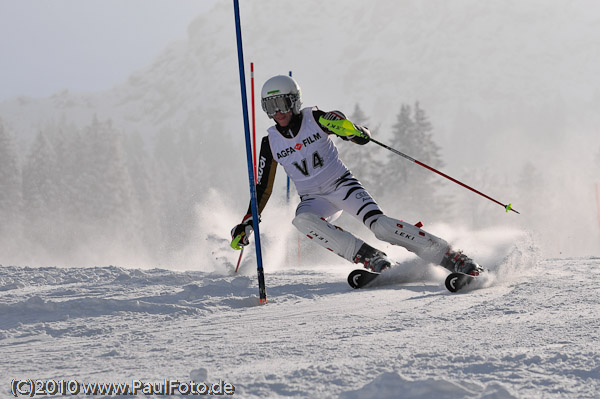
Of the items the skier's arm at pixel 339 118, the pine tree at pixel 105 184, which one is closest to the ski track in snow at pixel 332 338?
the skier's arm at pixel 339 118

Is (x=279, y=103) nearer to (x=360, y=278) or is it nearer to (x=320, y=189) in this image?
(x=320, y=189)

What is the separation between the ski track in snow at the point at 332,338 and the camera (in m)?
1.90

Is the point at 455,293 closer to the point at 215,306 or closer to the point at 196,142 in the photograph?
the point at 215,306

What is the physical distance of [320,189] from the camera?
17.5 ft

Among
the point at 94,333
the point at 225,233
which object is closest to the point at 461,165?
the point at 225,233

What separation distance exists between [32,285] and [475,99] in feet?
573

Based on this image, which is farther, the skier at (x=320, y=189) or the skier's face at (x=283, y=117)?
the skier's face at (x=283, y=117)

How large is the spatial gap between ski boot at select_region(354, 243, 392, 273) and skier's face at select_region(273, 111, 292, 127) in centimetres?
130

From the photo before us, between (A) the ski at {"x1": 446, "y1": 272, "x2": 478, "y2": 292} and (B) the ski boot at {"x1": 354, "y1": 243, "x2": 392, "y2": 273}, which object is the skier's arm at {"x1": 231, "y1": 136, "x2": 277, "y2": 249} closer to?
(B) the ski boot at {"x1": 354, "y1": 243, "x2": 392, "y2": 273}

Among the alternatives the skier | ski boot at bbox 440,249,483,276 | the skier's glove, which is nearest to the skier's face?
the skier

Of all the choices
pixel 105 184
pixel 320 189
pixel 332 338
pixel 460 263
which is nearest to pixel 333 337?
pixel 332 338

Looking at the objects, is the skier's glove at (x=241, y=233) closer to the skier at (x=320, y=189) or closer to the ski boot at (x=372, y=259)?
the skier at (x=320, y=189)

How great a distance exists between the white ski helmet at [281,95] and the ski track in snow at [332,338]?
1.59 metres

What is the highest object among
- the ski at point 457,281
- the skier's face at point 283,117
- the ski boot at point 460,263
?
the skier's face at point 283,117
